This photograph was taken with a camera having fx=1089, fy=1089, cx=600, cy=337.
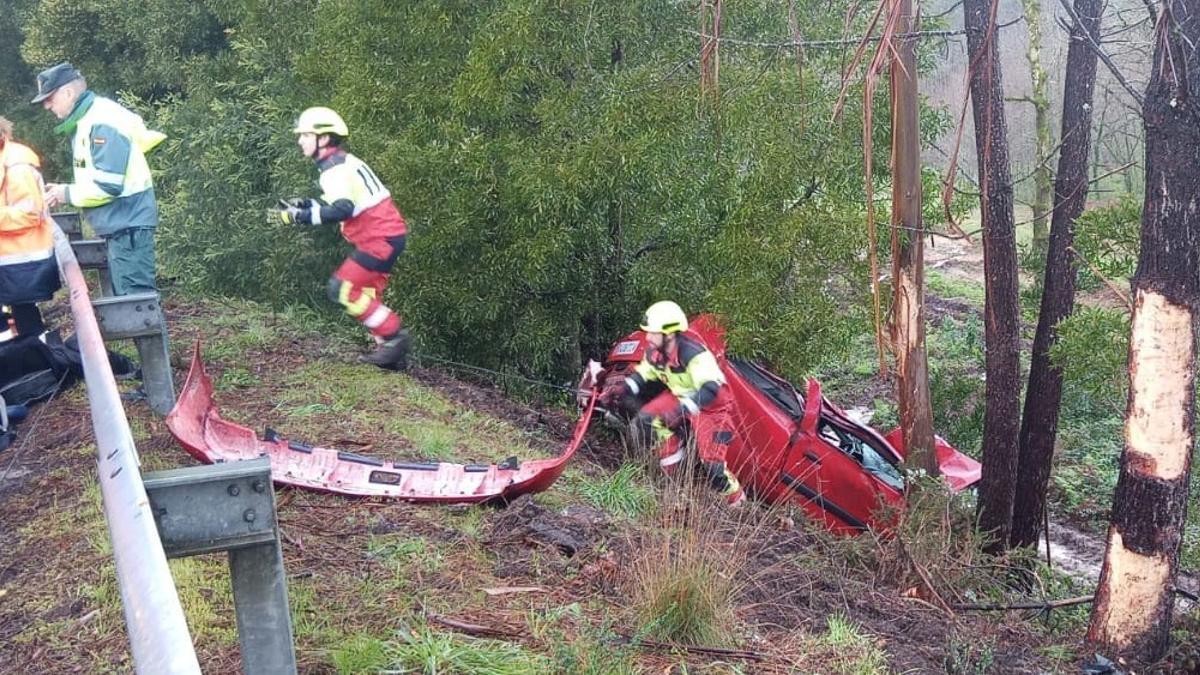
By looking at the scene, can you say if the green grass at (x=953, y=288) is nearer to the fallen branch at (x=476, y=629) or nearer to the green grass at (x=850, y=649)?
the green grass at (x=850, y=649)

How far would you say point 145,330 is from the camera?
19.3 feet

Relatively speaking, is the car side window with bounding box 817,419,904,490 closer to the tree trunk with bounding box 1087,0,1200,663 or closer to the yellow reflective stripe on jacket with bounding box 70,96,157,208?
the tree trunk with bounding box 1087,0,1200,663

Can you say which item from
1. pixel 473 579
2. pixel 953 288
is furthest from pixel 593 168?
pixel 953 288

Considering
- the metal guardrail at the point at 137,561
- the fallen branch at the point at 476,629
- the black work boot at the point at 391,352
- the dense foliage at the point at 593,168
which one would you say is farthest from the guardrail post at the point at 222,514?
the dense foliage at the point at 593,168

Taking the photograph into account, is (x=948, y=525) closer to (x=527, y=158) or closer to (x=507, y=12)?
(x=527, y=158)

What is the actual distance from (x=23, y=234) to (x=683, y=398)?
14.7 feet

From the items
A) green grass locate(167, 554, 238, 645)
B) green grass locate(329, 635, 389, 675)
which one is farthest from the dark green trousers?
green grass locate(329, 635, 389, 675)

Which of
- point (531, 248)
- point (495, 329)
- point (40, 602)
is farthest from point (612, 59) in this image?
point (40, 602)

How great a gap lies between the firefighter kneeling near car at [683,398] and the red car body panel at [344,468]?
6.52ft

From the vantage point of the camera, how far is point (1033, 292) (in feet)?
41.9

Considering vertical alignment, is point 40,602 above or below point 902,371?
Result: above

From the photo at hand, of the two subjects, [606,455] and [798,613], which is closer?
[798,613]

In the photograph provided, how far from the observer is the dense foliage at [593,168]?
9.91m

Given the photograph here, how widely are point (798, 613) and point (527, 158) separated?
252 inches
